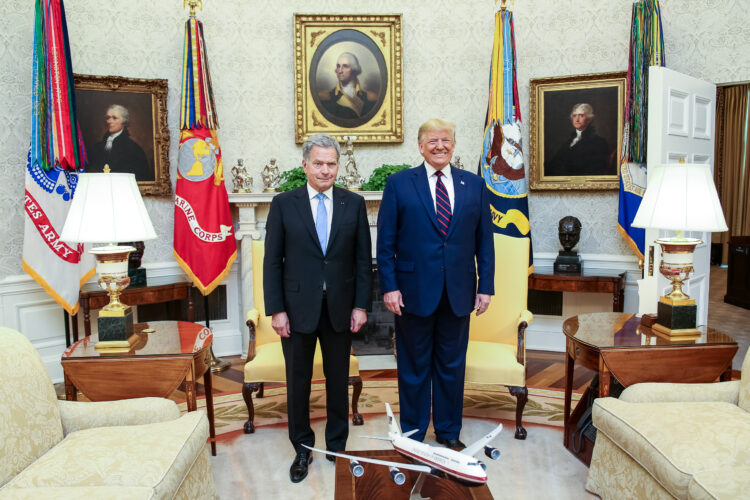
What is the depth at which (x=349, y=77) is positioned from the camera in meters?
5.15

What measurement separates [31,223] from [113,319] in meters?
1.81

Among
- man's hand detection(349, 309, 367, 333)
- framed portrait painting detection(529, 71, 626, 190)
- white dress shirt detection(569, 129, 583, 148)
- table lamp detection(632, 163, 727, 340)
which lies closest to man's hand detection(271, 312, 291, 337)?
man's hand detection(349, 309, 367, 333)

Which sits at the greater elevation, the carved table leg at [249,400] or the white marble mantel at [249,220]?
the white marble mantel at [249,220]

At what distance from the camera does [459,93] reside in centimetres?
528

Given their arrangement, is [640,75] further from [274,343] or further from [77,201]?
[77,201]

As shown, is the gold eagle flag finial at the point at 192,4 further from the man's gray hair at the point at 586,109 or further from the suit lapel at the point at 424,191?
the man's gray hair at the point at 586,109

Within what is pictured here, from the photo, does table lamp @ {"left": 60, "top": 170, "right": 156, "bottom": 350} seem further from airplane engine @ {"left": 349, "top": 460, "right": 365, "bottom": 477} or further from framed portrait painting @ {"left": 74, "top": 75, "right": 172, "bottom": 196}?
framed portrait painting @ {"left": 74, "top": 75, "right": 172, "bottom": 196}

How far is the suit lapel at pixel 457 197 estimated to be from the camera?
9.56 ft

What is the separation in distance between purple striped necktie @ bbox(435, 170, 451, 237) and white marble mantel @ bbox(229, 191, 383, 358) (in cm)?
197

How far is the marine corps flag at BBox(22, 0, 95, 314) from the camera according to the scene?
159 inches

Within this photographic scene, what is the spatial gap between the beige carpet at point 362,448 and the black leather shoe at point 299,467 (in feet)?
0.10

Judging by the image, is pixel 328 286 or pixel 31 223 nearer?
pixel 328 286

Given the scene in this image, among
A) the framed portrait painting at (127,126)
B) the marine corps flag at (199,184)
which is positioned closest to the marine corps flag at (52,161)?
the framed portrait painting at (127,126)

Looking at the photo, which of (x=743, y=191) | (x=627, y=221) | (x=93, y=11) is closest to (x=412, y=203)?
(x=627, y=221)
